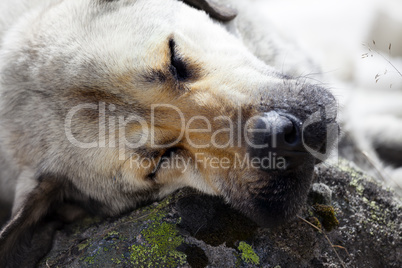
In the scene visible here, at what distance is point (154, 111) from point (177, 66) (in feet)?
1.13

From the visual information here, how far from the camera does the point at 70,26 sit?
2.98m

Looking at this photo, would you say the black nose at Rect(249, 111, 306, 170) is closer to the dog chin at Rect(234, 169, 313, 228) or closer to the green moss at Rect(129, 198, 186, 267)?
the dog chin at Rect(234, 169, 313, 228)

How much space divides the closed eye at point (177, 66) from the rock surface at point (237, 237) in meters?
0.74

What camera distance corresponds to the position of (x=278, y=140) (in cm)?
226

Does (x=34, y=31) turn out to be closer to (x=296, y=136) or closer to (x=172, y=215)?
(x=172, y=215)

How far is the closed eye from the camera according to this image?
2.75m

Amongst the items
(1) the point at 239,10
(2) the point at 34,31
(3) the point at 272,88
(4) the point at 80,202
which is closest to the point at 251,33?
(1) the point at 239,10

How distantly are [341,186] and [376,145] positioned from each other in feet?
5.17

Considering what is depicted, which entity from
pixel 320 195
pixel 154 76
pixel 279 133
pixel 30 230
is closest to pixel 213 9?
pixel 154 76

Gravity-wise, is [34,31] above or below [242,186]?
above
